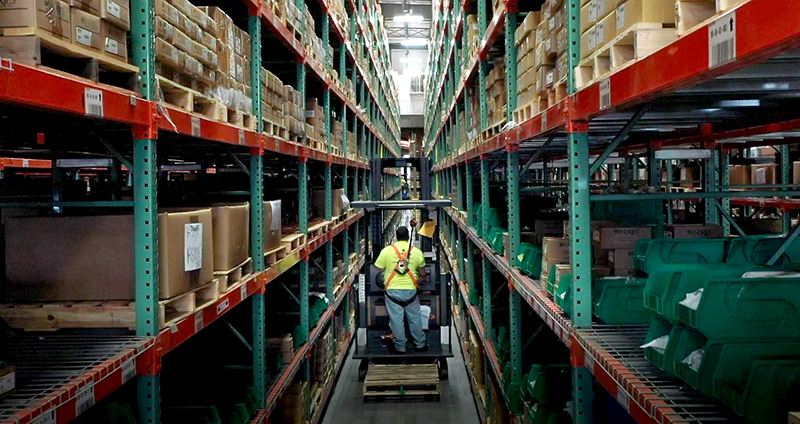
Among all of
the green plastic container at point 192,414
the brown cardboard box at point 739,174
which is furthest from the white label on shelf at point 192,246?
the brown cardboard box at point 739,174

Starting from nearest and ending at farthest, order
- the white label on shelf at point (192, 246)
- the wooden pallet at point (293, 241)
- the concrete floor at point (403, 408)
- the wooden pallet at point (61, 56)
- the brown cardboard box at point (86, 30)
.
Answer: the wooden pallet at point (61, 56)
the brown cardboard box at point (86, 30)
the white label on shelf at point (192, 246)
the wooden pallet at point (293, 241)
the concrete floor at point (403, 408)

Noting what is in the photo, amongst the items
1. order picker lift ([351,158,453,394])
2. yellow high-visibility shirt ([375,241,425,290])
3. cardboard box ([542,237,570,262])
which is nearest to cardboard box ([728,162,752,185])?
order picker lift ([351,158,453,394])

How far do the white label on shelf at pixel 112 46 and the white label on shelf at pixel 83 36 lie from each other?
0.35 feet

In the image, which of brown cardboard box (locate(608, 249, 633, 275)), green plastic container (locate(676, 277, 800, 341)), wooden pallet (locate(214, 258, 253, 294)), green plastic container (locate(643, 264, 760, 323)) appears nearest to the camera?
green plastic container (locate(676, 277, 800, 341))

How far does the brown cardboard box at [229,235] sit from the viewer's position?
13.0ft

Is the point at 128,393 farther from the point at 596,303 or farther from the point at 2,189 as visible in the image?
the point at 2,189

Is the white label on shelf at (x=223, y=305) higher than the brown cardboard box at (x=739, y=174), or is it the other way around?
the brown cardboard box at (x=739, y=174)

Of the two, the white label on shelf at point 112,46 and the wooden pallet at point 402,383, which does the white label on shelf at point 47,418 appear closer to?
the white label on shelf at point 112,46

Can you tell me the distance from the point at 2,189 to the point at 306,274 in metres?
3.00

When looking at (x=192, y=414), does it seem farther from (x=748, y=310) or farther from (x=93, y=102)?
(x=748, y=310)

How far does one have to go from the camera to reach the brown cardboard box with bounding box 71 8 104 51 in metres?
2.43

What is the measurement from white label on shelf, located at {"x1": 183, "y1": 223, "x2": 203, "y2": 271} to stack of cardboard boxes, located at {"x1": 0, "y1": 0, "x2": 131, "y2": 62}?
95cm

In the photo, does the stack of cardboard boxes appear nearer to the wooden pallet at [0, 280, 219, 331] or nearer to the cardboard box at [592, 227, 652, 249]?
the wooden pallet at [0, 280, 219, 331]

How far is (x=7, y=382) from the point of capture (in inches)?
85.0
